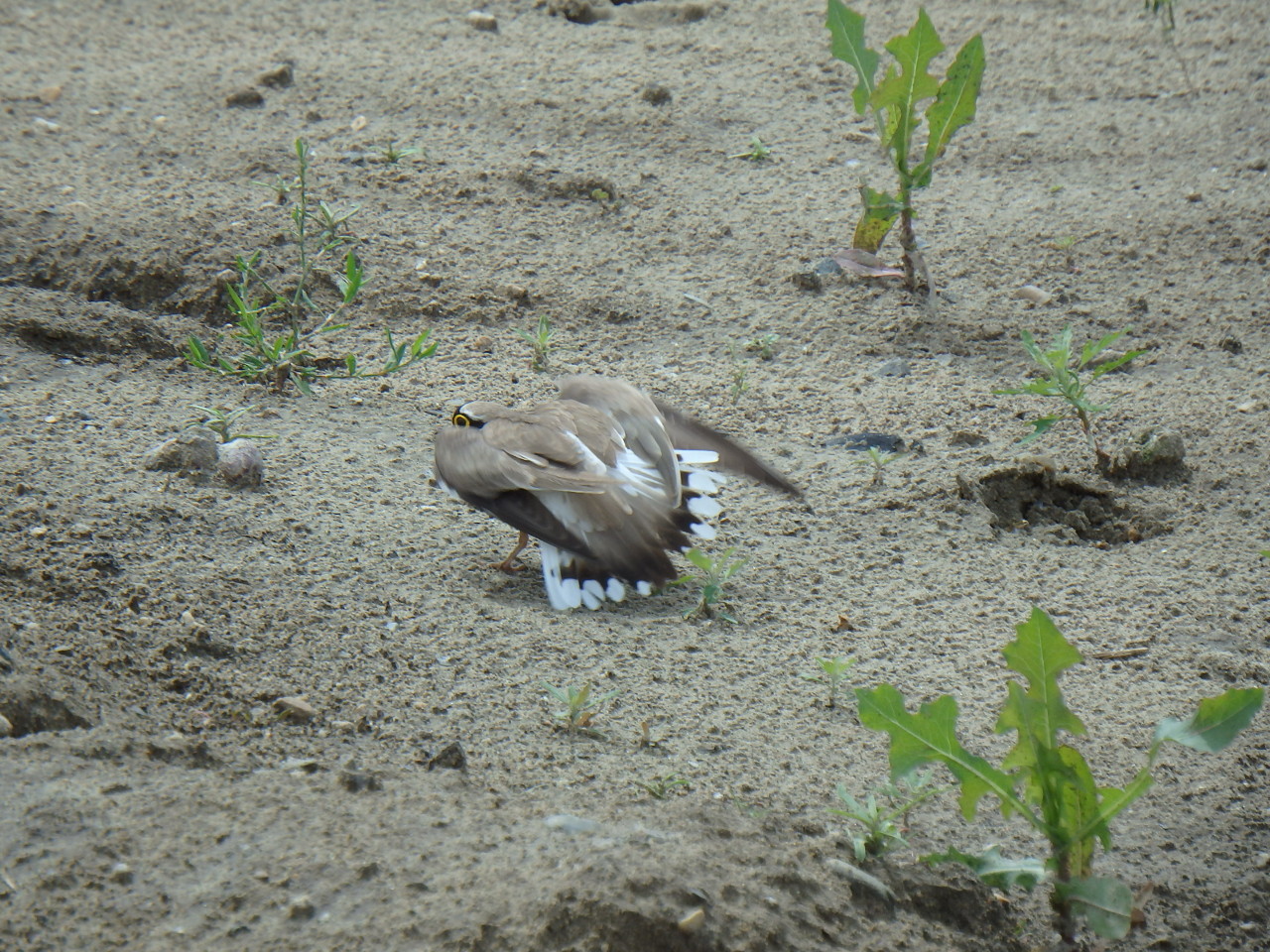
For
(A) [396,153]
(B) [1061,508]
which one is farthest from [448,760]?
(A) [396,153]

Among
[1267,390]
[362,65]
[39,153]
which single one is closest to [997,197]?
[1267,390]

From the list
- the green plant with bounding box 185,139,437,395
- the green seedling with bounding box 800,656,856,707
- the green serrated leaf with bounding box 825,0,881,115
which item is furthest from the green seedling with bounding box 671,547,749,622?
the green serrated leaf with bounding box 825,0,881,115

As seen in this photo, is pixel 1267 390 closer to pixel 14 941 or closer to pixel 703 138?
pixel 703 138

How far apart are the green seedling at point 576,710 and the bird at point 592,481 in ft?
1.82

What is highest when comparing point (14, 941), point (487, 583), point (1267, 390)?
point (1267, 390)

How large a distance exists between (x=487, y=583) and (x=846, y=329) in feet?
6.84

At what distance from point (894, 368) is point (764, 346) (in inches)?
20.1

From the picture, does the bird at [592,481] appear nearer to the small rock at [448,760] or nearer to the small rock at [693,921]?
the small rock at [448,760]

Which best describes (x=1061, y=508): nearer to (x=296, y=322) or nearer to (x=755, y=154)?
(x=296, y=322)

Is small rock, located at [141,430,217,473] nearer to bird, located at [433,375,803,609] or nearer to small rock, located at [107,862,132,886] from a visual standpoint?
bird, located at [433,375,803,609]

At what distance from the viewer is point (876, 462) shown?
3.93m

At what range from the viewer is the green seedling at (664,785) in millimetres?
2545

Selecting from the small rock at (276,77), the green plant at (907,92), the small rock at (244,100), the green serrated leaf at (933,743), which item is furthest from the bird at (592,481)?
the small rock at (276,77)

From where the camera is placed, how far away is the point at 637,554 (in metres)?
3.43
